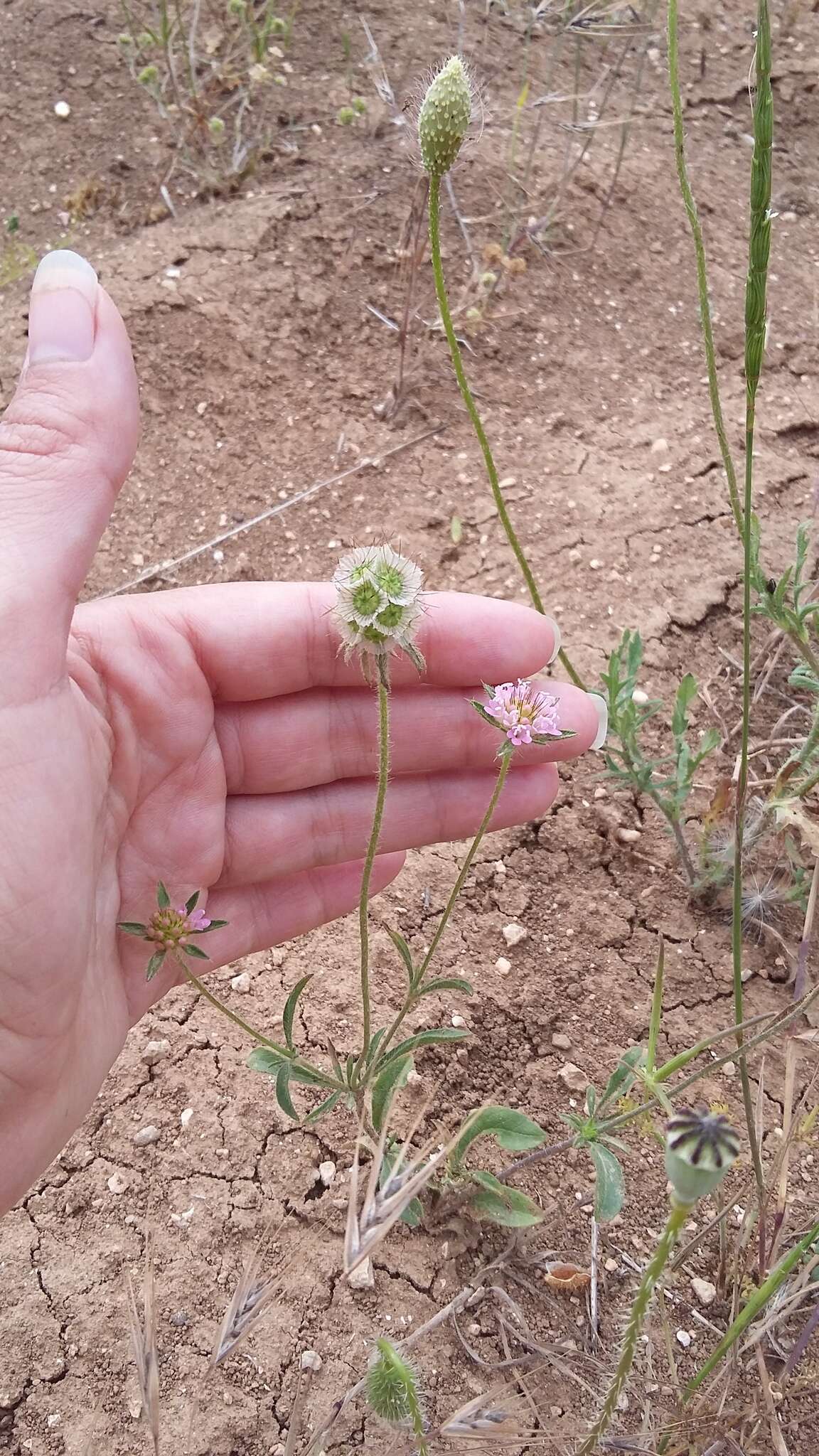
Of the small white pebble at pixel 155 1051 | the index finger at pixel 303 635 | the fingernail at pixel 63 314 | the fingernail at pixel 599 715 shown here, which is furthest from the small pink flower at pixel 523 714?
the small white pebble at pixel 155 1051

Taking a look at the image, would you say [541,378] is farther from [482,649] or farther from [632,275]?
[482,649]

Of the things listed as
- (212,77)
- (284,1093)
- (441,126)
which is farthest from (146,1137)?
(212,77)

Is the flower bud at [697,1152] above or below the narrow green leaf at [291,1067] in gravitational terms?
above

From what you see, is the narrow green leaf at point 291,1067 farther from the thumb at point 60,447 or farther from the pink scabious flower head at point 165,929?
the thumb at point 60,447

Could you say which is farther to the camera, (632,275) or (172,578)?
(632,275)

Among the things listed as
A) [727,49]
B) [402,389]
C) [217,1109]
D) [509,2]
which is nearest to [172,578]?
[402,389]
